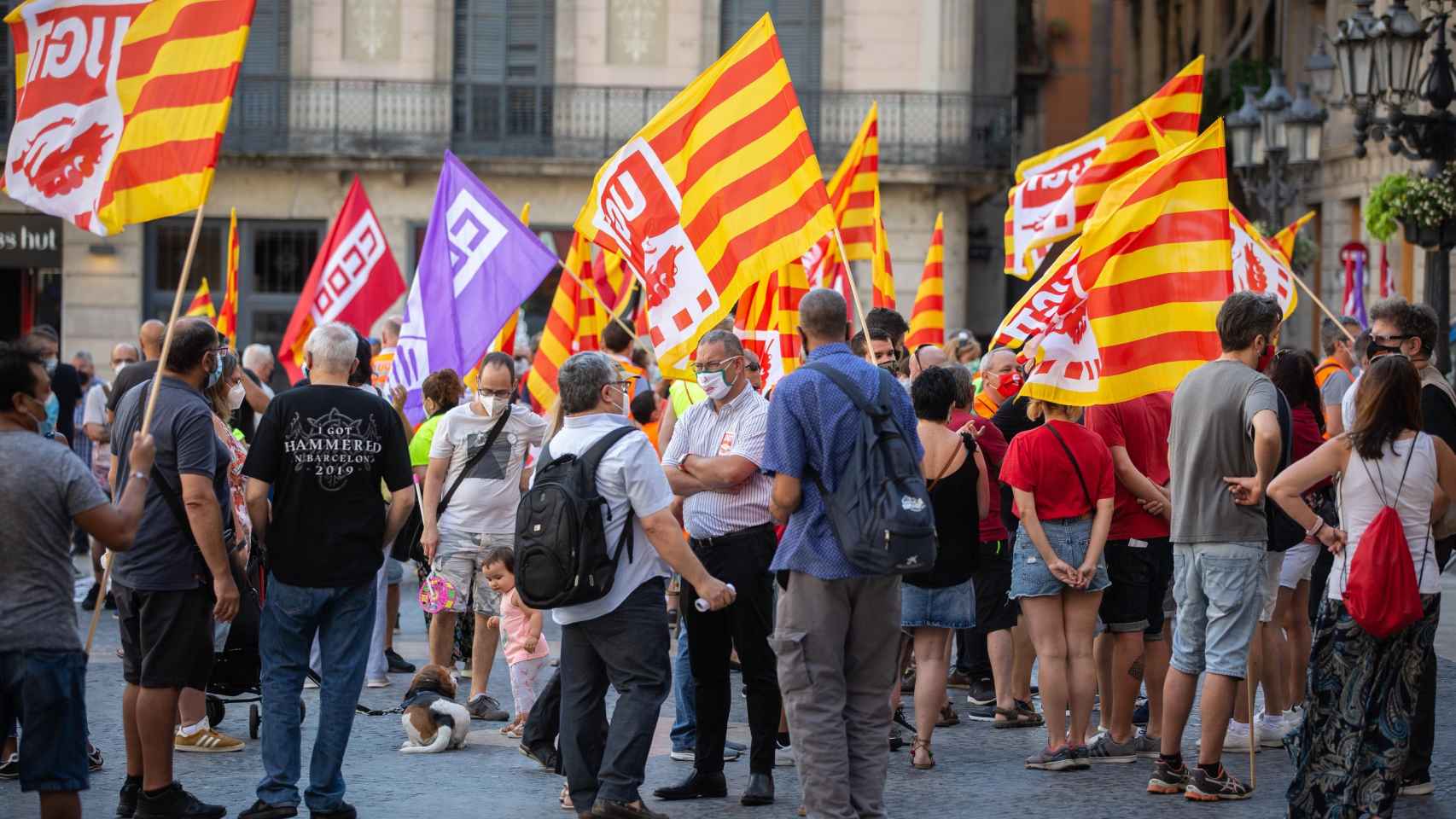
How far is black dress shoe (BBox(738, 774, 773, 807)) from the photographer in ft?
25.4

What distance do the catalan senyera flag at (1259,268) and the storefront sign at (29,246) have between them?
2048 cm

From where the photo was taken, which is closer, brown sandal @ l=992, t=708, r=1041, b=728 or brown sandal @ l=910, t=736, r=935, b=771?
brown sandal @ l=910, t=736, r=935, b=771

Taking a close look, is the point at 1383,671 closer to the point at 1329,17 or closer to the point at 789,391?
the point at 789,391

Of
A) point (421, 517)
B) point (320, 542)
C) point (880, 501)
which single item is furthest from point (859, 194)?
point (320, 542)

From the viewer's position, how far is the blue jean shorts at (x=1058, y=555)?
326 inches

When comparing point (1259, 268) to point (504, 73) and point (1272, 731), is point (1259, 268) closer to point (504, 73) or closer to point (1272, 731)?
point (1272, 731)

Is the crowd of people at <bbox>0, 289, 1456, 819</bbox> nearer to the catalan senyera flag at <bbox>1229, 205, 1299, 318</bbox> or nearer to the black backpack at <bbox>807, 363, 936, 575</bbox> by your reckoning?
Answer: the black backpack at <bbox>807, 363, 936, 575</bbox>

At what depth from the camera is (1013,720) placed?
9555 millimetres

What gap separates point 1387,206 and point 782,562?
38.3 ft

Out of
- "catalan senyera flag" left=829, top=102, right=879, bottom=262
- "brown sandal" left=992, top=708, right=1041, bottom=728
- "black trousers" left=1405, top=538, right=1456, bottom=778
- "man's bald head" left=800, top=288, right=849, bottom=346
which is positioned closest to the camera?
"man's bald head" left=800, top=288, right=849, bottom=346

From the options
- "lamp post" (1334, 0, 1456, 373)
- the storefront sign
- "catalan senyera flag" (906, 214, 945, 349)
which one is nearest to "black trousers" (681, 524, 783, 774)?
"catalan senyera flag" (906, 214, 945, 349)

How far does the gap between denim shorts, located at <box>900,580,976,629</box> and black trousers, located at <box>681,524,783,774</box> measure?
95 cm

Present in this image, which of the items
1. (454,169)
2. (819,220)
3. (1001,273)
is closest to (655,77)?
(1001,273)

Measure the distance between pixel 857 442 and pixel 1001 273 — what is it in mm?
25003
